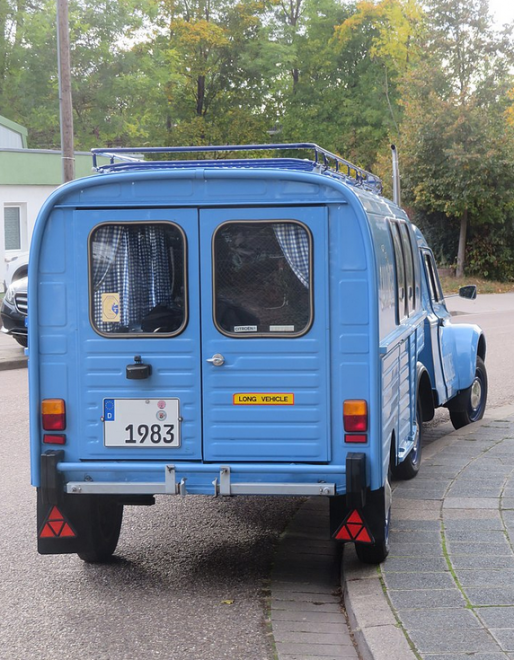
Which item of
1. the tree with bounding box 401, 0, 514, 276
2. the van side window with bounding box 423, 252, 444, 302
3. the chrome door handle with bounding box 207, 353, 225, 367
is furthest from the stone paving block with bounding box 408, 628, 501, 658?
the tree with bounding box 401, 0, 514, 276

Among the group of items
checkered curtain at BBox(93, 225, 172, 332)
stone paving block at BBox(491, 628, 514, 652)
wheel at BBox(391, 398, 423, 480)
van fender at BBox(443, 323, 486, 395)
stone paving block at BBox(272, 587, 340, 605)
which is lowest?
stone paving block at BBox(272, 587, 340, 605)

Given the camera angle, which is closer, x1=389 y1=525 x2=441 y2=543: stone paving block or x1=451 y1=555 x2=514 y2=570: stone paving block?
x1=451 y1=555 x2=514 y2=570: stone paving block

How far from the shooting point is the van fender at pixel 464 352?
970cm

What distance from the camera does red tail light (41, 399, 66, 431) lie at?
545 centimetres

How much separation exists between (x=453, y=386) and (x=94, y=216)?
16.6ft

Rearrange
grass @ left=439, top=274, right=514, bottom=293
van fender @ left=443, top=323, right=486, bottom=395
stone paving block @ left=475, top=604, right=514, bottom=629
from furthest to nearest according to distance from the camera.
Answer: grass @ left=439, top=274, right=514, bottom=293
van fender @ left=443, top=323, right=486, bottom=395
stone paving block @ left=475, top=604, right=514, bottom=629

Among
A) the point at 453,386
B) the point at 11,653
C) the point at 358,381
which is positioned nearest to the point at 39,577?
the point at 11,653

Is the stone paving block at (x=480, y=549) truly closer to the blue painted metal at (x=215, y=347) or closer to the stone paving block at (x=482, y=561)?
the stone paving block at (x=482, y=561)

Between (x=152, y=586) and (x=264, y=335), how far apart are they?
1515mm

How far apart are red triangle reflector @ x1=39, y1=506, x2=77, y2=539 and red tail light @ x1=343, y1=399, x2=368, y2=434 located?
1.63 metres

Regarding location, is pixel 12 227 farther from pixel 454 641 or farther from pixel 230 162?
pixel 454 641

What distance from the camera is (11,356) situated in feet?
55.8

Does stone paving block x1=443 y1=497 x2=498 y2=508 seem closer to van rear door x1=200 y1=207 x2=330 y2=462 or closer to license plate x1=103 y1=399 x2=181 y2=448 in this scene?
van rear door x1=200 y1=207 x2=330 y2=462

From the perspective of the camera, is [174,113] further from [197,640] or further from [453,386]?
[197,640]
